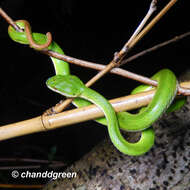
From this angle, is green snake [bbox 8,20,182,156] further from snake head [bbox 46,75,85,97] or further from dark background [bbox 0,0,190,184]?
dark background [bbox 0,0,190,184]

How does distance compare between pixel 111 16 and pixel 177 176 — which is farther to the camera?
pixel 111 16

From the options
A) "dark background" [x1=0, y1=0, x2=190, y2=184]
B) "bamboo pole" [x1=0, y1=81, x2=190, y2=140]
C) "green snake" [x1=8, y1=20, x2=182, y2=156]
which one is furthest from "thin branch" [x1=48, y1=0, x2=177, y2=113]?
"dark background" [x1=0, y1=0, x2=190, y2=184]

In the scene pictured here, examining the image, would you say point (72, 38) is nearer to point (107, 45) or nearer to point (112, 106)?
point (107, 45)

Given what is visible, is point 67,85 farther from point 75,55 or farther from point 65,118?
Answer: point 75,55

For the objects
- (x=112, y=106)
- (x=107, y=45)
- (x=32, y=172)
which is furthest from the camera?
(x=107, y=45)

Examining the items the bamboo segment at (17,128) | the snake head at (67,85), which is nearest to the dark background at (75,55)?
the snake head at (67,85)

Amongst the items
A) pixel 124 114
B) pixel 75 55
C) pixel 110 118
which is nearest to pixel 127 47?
pixel 110 118

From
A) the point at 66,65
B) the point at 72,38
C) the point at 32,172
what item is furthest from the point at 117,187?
the point at 72,38
